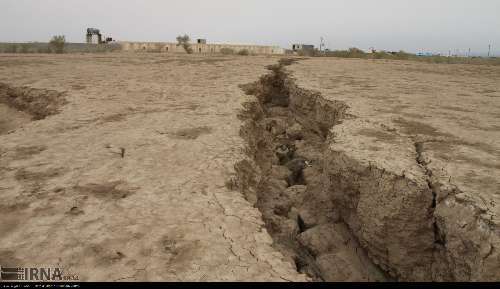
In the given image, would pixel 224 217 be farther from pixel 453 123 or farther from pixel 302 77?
pixel 302 77

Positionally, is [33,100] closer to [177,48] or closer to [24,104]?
[24,104]

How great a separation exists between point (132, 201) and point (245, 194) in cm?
97

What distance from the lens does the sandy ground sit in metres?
1.79

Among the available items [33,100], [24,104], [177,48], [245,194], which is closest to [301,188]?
[245,194]

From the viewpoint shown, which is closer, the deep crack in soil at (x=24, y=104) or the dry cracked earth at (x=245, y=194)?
the dry cracked earth at (x=245, y=194)

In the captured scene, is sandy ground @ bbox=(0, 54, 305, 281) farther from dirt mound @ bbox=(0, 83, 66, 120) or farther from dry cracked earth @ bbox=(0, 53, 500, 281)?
dirt mound @ bbox=(0, 83, 66, 120)

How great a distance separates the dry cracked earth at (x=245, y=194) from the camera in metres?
1.90

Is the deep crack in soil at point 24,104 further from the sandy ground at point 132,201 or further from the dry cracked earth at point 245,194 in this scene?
the sandy ground at point 132,201

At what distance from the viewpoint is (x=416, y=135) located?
11.8 ft

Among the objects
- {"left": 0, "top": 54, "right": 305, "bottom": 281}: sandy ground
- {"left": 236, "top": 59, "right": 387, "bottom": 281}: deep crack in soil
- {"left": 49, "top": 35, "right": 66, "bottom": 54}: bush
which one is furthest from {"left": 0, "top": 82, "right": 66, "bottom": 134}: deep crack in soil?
{"left": 49, "top": 35, "right": 66, "bottom": 54}: bush

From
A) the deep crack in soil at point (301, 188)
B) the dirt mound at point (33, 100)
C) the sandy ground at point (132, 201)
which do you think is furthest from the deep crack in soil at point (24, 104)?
the deep crack in soil at point (301, 188)

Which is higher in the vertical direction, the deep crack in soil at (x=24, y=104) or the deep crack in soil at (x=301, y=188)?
the deep crack in soil at (x=24, y=104)

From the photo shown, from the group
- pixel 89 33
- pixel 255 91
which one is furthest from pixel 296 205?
pixel 89 33
